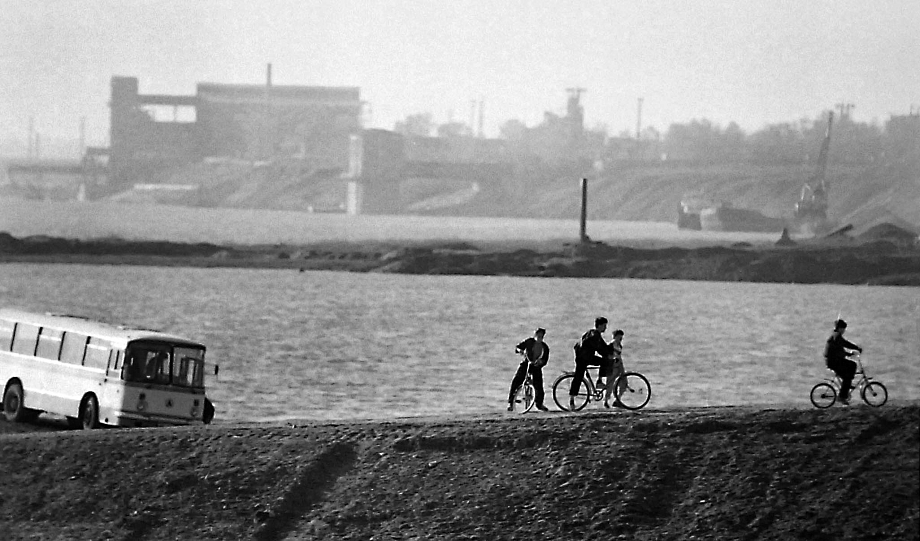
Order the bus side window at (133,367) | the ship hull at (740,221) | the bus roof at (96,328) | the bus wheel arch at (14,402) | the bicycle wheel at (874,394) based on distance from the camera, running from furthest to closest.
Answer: the ship hull at (740,221)
the bus wheel arch at (14,402)
the bus roof at (96,328)
the bus side window at (133,367)
the bicycle wheel at (874,394)

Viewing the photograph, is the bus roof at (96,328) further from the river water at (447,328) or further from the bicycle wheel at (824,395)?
the bicycle wheel at (824,395)

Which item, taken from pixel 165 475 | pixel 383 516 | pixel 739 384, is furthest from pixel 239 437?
pixel 739 384

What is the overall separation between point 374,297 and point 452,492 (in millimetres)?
90286

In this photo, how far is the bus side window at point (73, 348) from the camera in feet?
111

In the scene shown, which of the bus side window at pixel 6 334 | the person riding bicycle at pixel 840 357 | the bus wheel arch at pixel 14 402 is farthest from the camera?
the bus side window at pixel 6 334

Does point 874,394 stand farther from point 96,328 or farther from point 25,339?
point 25,339

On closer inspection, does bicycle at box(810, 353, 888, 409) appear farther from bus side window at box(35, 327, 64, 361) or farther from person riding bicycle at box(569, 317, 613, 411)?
bus side window at box(35, 327, 64, 361)

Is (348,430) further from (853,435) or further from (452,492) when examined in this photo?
(853,435)

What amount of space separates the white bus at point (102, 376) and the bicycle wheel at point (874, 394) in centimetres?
1302

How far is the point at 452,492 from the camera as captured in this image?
2359 cm

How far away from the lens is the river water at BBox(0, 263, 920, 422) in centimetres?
5188

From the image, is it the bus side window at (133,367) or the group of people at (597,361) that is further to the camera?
the bus side window at (133,367)

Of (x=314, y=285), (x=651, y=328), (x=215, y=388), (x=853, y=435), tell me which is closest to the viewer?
(x=853, y=435)

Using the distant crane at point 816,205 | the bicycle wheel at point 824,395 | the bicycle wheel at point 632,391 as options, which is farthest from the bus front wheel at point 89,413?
the distant crane at point 816,205
